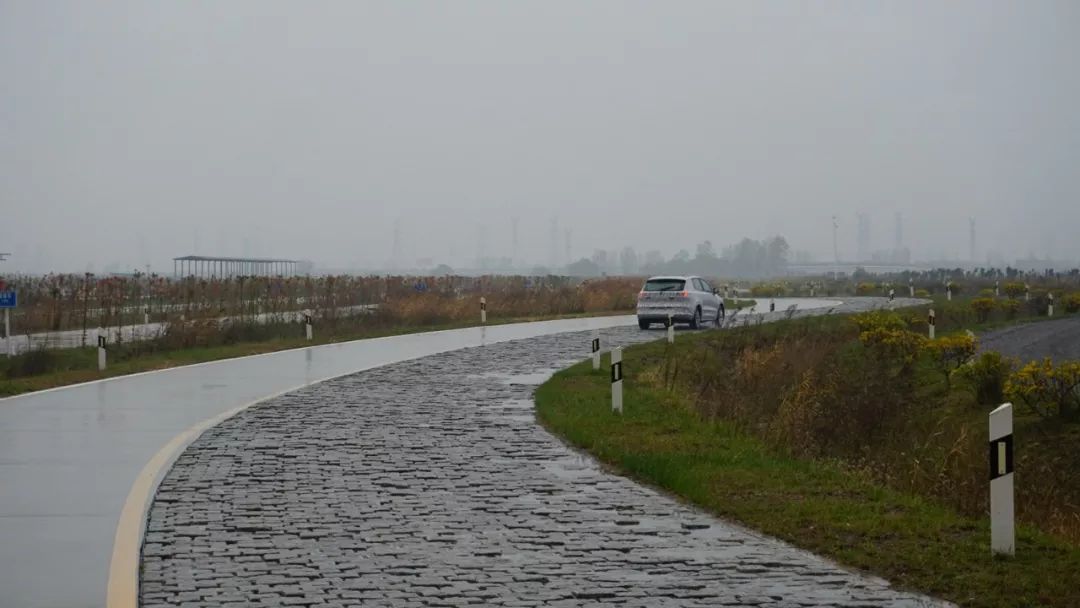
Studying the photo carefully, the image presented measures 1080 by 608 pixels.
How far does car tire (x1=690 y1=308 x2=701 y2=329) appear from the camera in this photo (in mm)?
41031

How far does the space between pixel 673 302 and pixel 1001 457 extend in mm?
32122

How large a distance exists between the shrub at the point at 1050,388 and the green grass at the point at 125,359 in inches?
621

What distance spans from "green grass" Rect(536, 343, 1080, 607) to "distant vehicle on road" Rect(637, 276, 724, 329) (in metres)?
23.3

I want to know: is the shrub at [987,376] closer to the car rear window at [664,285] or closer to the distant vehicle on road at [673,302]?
the distant vehicle on road at [673,302]

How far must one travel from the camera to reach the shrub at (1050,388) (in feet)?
70.1

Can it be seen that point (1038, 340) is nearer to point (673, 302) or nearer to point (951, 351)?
point (673, 302)

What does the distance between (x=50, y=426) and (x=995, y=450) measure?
11491mm

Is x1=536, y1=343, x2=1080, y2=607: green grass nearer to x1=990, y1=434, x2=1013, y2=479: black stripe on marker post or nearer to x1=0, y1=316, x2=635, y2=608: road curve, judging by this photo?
x1=990, y1=434, x2=1013, y2=479: black stripe on marker post

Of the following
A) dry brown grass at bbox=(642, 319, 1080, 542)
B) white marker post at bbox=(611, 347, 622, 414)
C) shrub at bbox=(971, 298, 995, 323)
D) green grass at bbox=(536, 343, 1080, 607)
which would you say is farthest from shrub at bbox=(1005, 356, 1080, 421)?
shrub at bbox=(971, 298, 995, 323)

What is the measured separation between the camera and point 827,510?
10.3 meters

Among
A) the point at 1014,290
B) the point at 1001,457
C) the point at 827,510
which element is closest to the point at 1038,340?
the point at 827,510

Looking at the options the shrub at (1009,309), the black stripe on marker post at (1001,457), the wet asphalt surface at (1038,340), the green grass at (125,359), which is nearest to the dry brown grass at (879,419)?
the black stripe on marker post at (1001,457)

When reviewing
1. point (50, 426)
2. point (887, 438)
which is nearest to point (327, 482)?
point (50, 426)

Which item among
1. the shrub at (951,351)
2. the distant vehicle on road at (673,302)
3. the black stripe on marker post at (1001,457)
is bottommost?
the shrub at (951,351)
